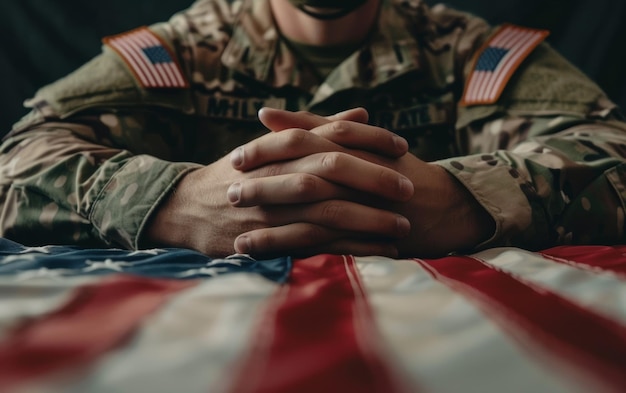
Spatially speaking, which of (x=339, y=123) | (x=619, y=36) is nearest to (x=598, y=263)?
(x=339, y=123)

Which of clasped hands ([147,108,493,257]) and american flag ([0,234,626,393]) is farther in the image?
clasped hands ([147,108,493,257])

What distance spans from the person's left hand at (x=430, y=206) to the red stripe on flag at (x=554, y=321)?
94 millimetres

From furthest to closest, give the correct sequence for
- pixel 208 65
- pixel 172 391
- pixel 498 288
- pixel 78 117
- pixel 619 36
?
1. pixel 619 36
2. pixel 208 65
3. pixel 78 117
4. pixel 498 288
5. pixel 172 391

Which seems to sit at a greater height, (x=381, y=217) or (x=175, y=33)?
(x=175, y=33)

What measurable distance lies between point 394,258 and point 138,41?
0.54 meters

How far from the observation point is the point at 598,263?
0.45 m

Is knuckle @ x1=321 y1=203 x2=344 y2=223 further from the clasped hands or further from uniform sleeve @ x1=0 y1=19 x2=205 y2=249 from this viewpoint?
uniform sleeve @ x1=0 y1=19 x2=205 y2=249

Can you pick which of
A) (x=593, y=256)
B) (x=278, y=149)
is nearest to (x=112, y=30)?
(x=278, y=149)

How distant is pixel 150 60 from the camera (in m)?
0.77

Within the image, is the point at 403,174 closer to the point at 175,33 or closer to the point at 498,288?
the point at 498,288

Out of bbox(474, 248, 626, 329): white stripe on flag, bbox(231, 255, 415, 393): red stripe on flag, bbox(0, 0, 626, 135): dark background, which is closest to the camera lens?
bbox(231, 255, 415, 393): red stripe on flag

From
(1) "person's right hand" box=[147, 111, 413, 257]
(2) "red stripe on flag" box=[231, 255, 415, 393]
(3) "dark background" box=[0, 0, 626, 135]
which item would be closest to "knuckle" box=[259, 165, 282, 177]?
(1) "person's right hand" box=[147, 111, 413, 257]

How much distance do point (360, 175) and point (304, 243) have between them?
8 centimetres

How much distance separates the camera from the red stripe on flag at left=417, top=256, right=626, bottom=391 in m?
0.25
